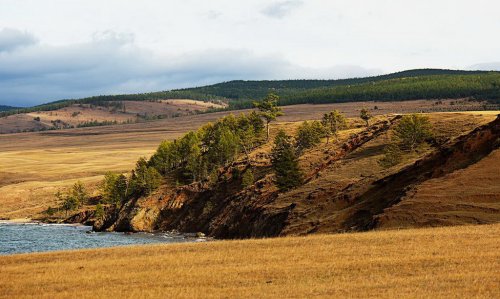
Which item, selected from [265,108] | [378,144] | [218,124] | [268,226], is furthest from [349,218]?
[265,108]

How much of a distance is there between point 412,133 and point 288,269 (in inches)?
2934

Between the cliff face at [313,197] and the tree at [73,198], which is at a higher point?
the cliff face at [313,197]

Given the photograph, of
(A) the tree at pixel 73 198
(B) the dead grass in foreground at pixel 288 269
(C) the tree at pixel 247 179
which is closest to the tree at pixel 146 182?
(C) the tree at pixel 247 179

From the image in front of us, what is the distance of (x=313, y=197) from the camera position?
84062mm

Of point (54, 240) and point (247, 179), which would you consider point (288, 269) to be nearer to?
point (54, 240)

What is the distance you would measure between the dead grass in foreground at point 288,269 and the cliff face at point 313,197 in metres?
13.6

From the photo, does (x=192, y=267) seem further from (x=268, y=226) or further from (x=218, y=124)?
(x=218, y=124)

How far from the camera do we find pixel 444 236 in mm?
41938

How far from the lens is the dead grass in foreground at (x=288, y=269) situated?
2842 centimetres

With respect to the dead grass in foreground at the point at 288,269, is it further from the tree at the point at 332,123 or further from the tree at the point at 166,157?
the tree at the point at 166,157

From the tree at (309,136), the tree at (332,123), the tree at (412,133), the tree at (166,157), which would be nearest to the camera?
the tree at (412,133)

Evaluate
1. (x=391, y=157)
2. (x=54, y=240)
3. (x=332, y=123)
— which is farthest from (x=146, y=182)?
(x=391, y=157)

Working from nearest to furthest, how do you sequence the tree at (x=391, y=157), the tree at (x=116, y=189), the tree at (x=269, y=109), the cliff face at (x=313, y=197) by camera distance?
the cliff face at (x=313, y=197) → the tree at (x=391, y=157) → the tree at (x=116, y=189) → the tree at (x=269, y=109)

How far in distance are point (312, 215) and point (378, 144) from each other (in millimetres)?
38984
